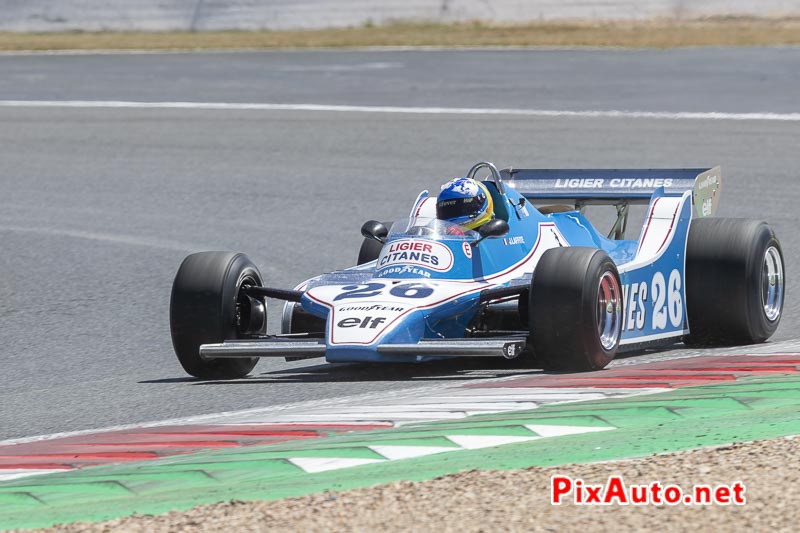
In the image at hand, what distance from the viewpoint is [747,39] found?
2422 centimetres

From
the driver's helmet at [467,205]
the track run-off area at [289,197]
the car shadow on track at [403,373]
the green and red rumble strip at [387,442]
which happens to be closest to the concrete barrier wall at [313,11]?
the track run-off area at [289,197]

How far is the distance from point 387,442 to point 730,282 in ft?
11.7

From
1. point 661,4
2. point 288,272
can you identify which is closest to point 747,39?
point 661,4

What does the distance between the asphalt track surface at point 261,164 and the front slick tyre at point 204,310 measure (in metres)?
0.16

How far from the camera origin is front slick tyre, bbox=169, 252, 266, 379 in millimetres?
8109

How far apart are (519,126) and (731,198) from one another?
436cm

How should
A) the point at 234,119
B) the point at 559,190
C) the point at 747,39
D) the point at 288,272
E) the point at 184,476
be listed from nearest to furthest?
the point at 184,476 → the point at 559,190 → the point at 288,272 → the point at 234,119 → the point at 747,39

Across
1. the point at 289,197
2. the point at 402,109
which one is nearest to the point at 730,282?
the point at 289,197

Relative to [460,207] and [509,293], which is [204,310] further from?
[509,293]

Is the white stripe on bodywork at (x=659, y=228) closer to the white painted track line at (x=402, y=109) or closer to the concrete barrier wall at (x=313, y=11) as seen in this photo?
the white painted track line at (x=402, y=109)

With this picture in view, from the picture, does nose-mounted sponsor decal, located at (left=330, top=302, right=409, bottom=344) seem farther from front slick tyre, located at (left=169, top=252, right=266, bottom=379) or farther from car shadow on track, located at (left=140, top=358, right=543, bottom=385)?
front slick tyre, located at (left=169, top=252, right=266, bottom=379)

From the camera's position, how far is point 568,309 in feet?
24.3

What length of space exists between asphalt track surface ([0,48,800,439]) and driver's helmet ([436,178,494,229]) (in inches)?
30.8

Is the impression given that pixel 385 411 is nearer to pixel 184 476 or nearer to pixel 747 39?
pixel 184 476
